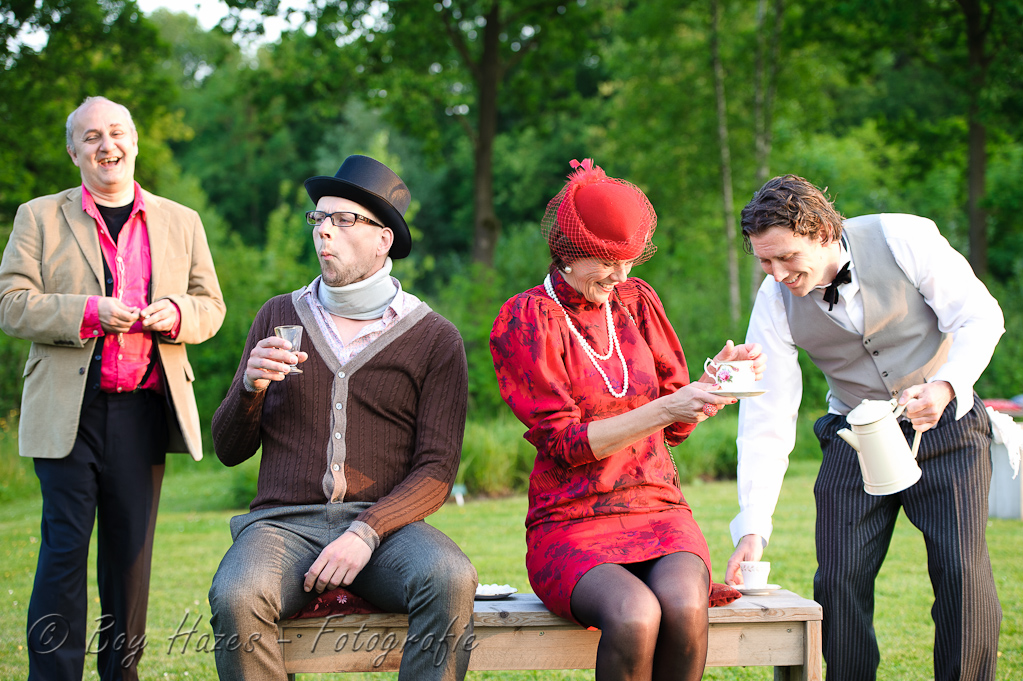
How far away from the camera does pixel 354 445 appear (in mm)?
2959

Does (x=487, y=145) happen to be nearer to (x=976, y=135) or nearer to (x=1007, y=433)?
(x=976, y=135)

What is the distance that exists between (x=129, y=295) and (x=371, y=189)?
1.20 m

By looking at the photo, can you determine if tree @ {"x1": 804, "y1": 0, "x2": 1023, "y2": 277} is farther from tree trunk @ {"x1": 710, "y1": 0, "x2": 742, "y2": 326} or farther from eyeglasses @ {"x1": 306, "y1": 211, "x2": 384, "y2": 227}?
eyeglasses @ {"x1": 306, "y1": 211, "x2": 384, "y2": 227}

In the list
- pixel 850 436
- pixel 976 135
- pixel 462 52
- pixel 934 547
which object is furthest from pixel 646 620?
pixel 462 52

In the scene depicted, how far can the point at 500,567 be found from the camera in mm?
5914

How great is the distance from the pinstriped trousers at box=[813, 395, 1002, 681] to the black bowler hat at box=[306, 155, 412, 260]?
1.76 metres

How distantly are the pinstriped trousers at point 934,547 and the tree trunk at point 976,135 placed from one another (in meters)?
13.3

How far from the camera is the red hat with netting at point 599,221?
9.34ft

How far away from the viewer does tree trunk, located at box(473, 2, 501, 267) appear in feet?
55.9

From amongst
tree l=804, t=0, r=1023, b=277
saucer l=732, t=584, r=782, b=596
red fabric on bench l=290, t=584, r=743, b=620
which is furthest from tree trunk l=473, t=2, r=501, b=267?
red fabric on bench l=290, t=584, r=743, b=620

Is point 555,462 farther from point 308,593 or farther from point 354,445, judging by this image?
point 308,593

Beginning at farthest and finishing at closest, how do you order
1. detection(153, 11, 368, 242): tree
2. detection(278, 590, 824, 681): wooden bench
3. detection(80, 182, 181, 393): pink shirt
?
Answer: detection(153, 11, 368, 242): tree → detection(80, 182, 181, 393): pink shirt → detection(278, 590, 824, 681): wooden bench

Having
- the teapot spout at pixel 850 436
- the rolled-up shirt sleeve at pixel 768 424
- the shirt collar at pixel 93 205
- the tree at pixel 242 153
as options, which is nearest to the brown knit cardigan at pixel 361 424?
the shirt collar at pixel 93 205

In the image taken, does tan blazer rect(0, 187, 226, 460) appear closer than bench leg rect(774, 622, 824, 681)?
No
